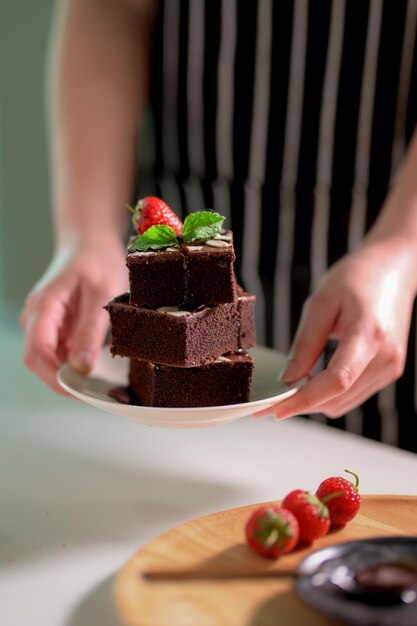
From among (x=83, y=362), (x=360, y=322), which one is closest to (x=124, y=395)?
(x=83, y=362)

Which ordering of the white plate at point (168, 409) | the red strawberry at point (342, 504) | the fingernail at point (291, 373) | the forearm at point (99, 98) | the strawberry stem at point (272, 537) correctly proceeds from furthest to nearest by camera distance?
the forearm at point (99, 98) → the fingernail at point (291, 373) → the white plate at point (168, 409) → the red strawberry at point (342, 504) → the strawberry stem at point (272, 537)

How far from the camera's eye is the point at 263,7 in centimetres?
201

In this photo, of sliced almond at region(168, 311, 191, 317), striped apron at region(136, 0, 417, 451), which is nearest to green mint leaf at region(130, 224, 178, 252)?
sliced almond at region(168, 311, 191, 317)

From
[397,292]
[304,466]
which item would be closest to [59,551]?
[304,466]

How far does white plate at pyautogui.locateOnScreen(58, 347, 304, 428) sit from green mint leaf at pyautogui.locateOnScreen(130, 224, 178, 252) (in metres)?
0.27

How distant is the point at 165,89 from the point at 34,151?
134 centimetres

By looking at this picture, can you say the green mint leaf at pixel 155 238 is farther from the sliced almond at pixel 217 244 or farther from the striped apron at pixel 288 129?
the striped apron at pixel 288 129

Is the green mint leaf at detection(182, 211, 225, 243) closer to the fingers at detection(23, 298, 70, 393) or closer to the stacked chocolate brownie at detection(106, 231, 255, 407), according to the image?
the stacked chocolate brownie at detection(106, 231, 255, 407)

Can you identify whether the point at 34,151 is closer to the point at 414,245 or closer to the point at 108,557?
the point at 414,245

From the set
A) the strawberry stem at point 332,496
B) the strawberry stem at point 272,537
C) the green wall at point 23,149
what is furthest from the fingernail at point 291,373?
the green wall at point 23,149

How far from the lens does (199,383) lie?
156 cm

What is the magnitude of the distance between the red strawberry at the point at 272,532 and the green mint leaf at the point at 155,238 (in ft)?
1.77

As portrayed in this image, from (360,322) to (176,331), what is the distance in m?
0.32

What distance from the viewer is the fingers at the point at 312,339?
159cm
